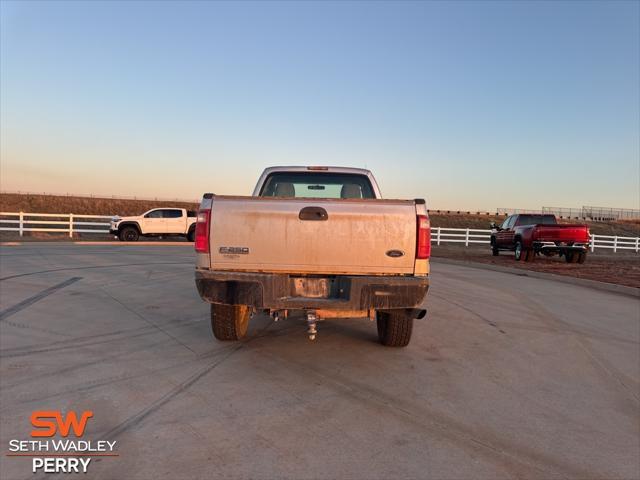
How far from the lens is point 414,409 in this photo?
3.69 meters

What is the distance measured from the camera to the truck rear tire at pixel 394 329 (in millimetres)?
5102

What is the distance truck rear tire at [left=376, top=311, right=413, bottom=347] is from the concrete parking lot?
0.12 metres

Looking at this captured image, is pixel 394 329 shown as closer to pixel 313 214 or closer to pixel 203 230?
pixel 313 214

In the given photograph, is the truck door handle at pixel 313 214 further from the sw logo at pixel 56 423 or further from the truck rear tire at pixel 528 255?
the truck rear tire at pixel 528 255

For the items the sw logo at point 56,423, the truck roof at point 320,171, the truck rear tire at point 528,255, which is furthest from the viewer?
the truck rear tire at point 528,255

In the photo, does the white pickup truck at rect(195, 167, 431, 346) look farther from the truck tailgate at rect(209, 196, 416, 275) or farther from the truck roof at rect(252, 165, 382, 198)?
the truck roof at rect(252, 165, 382, 198)

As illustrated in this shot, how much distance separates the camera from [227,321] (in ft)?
16.9

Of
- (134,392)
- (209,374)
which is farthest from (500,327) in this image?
(134,392)

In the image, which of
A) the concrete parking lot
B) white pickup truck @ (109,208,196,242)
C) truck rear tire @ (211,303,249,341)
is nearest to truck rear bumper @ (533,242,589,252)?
the concrete parking lot

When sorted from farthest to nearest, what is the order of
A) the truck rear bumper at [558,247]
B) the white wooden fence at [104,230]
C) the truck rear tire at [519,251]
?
1. the white wooden fence at [104,230]
2. the truck rear tire at [519,251]
3. the truck rear bumper at [558,247]

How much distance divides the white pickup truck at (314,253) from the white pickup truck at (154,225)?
21269mm

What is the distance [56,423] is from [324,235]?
260 cm

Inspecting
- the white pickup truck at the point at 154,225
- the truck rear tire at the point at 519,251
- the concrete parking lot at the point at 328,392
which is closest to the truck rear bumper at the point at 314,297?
the concrete parking lot at the point at 328,392

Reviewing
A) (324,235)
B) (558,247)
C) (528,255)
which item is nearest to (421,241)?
(324,235)
